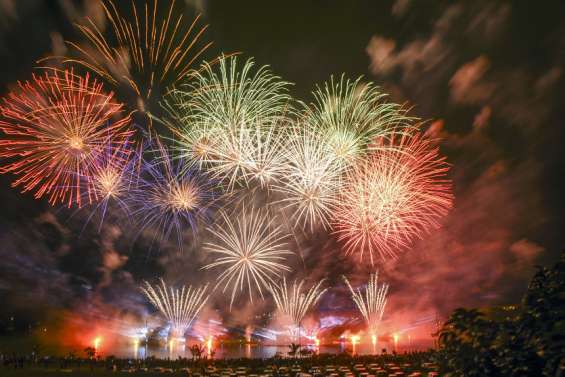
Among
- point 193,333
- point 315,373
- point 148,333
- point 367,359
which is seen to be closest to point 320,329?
point 193,333

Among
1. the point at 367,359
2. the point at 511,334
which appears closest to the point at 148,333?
the point at 367,359

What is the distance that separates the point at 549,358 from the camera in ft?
15.5

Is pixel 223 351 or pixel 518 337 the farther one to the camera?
pixel 223 351

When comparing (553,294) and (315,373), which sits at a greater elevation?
(553,294)

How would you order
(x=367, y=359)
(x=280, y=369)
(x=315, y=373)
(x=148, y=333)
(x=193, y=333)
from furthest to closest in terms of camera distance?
(x=193, y=333) < (x=148, y=333) < (x=367, y=359) < (x=280, y=369) < (x=315, y=373)

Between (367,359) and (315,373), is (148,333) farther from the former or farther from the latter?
(315,373)

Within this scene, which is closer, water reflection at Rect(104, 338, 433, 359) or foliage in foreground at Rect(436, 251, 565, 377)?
foliage in foreground at Rect(436, 251, 565, 377)

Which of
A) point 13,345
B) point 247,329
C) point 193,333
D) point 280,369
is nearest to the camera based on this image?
point 280,369

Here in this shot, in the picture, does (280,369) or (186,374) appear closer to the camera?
(186,374)

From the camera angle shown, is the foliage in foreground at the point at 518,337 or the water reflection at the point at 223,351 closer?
the foliage in foreground at the point at 518,337

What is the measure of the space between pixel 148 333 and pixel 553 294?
10463 cm

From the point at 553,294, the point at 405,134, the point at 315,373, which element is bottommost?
the point at 315,373

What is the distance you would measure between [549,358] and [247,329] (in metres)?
124

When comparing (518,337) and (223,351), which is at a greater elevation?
(518,337)
